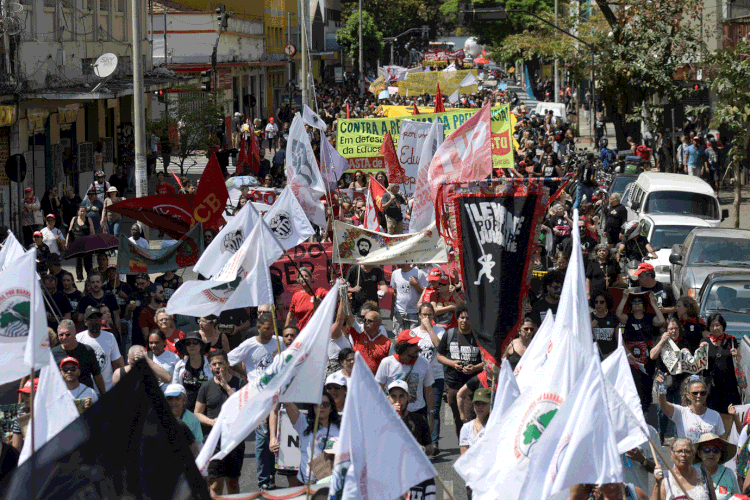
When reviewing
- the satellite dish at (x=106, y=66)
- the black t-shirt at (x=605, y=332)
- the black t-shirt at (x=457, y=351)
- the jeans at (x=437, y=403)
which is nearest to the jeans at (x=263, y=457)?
the jeans at (x=437, y=403)

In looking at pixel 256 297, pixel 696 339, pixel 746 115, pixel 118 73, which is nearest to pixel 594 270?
pixel 696 339

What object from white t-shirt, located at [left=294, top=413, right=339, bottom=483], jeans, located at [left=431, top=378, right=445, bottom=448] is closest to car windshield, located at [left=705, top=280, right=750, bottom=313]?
jeans, located at [left=431, top=378, right=445, bottom=448]

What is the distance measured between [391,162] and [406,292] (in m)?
7.80

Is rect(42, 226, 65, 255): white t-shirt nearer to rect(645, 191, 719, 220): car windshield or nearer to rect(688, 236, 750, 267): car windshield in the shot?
rect(688, 236, 750, 267): car windshield

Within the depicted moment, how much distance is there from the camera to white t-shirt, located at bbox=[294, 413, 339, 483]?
8.12m

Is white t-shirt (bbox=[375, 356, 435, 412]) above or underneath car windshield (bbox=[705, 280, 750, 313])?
underneath

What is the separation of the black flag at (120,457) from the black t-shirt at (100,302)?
704 centimetres

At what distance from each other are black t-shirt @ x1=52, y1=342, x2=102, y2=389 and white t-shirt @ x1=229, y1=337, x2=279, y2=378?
1156 millimetres

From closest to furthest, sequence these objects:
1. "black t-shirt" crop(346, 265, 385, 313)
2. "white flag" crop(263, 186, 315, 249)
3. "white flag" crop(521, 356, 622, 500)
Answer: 1. "white flag" crop(521, 356, 622, 500)
2. "white flag" crop(263, 186, 315, 249)
3. "black t-shirt" crop(346, 265, 385, 313)

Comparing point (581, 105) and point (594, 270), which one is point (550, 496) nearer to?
point (594, 270)

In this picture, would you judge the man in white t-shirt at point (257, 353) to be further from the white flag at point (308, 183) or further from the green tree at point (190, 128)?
the green tree at point (190, 128)

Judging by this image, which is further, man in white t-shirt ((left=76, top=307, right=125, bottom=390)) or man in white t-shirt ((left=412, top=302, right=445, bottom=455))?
man in white t-shirt ((left=412, top=302, right=445, bottom=455))

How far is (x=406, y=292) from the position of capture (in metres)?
12.7

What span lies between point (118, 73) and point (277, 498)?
2327 centimetres
